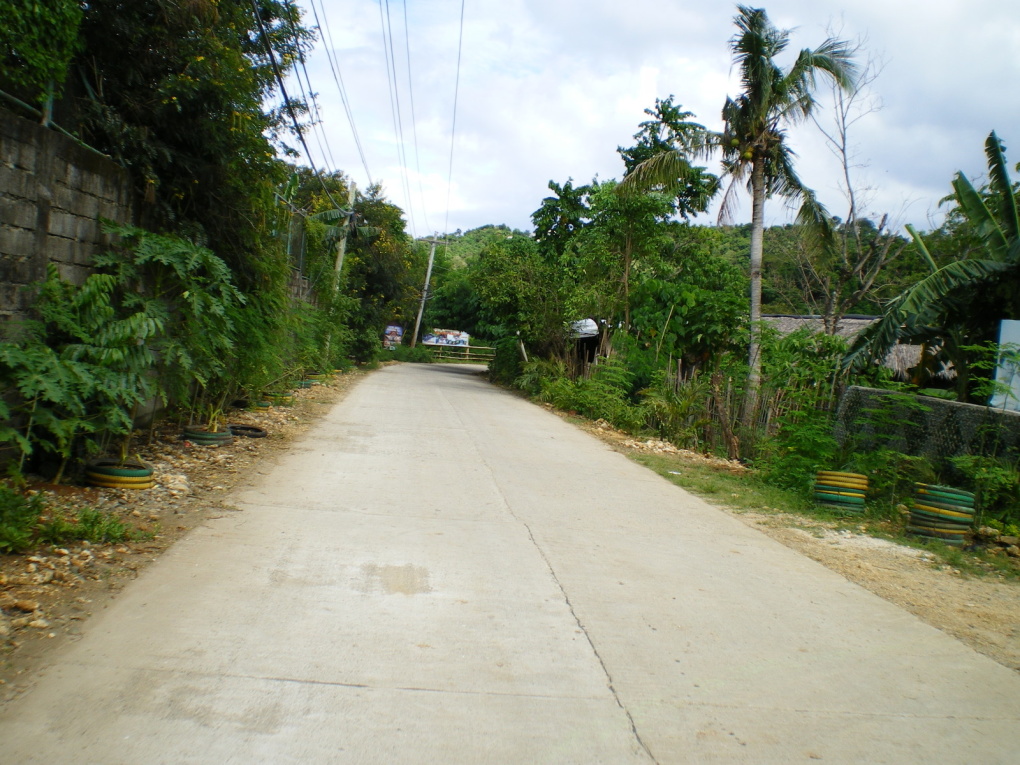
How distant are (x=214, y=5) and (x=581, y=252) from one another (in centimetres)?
1424

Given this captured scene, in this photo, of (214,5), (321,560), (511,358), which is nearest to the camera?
(321,560)

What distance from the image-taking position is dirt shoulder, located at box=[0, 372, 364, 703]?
402 centimetres

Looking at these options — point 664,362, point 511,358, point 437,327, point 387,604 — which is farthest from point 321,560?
point 437,327

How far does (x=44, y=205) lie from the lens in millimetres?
6434

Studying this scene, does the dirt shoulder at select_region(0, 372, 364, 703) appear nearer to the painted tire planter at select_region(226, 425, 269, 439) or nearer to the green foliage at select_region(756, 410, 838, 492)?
the painted tire planter at select_region(226, 425, 269, 439)

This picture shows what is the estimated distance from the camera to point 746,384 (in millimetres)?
13398

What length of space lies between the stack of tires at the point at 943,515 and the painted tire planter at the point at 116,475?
7392 millimetres

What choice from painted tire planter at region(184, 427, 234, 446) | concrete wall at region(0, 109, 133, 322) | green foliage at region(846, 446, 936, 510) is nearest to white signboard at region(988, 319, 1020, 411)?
green foliage at region(846, 446, 936, 510)

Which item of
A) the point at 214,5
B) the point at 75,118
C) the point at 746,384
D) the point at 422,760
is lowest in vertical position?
the point at 422,760

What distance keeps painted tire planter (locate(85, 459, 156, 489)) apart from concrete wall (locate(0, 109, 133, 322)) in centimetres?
149

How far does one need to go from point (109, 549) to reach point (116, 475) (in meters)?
1.60

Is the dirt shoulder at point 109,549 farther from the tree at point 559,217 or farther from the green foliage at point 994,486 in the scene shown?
the tree at point 559,217

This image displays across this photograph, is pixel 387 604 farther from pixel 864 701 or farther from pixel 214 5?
pixel 214 5

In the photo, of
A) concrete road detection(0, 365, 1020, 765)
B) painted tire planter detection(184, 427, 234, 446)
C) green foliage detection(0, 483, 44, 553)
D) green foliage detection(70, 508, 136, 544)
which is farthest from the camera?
painted tire planter detection(184, 427, 234, 446)
